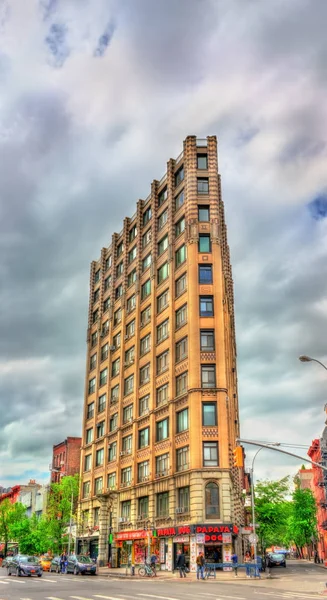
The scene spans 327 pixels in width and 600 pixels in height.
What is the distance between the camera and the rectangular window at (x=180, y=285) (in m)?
58.8

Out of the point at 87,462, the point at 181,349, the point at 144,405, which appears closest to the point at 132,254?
the point at 144,405

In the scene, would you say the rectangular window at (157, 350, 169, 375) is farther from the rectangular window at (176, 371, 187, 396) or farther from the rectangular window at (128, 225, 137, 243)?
the rectangular window at (128, 225, 137, 243)

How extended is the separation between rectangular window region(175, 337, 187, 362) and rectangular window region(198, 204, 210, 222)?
1339 cm

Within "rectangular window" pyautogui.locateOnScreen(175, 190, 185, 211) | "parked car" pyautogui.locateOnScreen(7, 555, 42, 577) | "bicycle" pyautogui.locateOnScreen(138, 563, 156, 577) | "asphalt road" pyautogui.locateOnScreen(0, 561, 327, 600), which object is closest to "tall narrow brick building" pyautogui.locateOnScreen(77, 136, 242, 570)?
"rectangular window" pyautogui.locateOnScreen(175, 190, 185, 211)

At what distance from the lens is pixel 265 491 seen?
241ft

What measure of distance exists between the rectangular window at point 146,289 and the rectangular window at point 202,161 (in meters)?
15.1

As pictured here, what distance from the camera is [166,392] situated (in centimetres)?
5825

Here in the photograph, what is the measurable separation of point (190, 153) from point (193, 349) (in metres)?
22.6

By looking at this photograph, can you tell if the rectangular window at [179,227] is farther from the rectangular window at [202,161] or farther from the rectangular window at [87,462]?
the rectangular window at [87,462]

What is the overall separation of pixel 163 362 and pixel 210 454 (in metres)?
13.1

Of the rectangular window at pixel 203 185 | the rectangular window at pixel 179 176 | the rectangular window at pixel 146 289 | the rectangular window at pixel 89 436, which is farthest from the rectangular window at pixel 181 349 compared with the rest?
the rectangular window at pixel 89 436

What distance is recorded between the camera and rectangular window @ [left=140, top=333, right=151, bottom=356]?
64844 millimetres

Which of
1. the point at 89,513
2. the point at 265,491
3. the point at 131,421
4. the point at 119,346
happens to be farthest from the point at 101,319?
the point at 265,491

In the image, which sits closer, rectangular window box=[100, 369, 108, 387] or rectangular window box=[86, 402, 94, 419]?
rectangular window box=[100, 369, 108, 387]
